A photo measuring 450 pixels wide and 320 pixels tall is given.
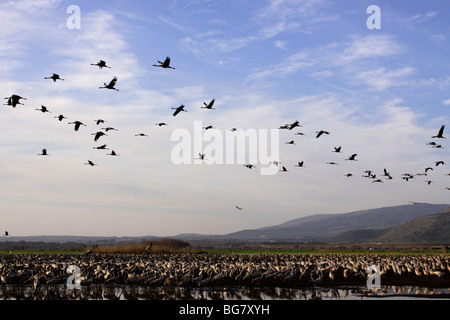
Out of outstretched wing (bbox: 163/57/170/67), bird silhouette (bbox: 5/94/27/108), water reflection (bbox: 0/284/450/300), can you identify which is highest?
outstretched wing (bbox: 163/57/170/67)

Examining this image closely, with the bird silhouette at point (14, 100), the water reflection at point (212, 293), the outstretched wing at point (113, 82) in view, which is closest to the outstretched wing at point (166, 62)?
the outstretched wing at point (113, 82)

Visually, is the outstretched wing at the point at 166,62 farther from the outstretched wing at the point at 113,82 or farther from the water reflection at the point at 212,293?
the water reflection at the point at 212,293

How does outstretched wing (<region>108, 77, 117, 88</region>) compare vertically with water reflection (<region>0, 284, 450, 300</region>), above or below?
above

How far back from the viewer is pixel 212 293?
25.4m

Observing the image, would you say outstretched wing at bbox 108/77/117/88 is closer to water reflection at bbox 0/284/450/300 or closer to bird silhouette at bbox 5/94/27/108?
bird silhouette at bbox 5/94/27/108

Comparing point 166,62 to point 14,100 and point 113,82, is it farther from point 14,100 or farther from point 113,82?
point 14,100

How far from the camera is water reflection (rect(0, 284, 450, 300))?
2394 centimetres

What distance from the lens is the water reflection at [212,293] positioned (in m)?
23.9

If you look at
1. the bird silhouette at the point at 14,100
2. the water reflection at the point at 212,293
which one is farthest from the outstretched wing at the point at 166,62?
the water reflection at the point at 212,293

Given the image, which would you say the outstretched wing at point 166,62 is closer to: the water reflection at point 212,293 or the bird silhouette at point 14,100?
the bird silhouette at point 14,100

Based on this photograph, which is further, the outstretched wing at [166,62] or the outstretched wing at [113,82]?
the outstretched wing at [113,82]

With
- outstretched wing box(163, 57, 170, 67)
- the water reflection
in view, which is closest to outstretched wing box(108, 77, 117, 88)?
outstretched wing box(163, 57, 170, 67)

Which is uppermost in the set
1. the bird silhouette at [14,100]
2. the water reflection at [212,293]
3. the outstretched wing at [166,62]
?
the outstretched wing at [166,62]

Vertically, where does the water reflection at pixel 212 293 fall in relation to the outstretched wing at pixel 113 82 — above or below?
below
